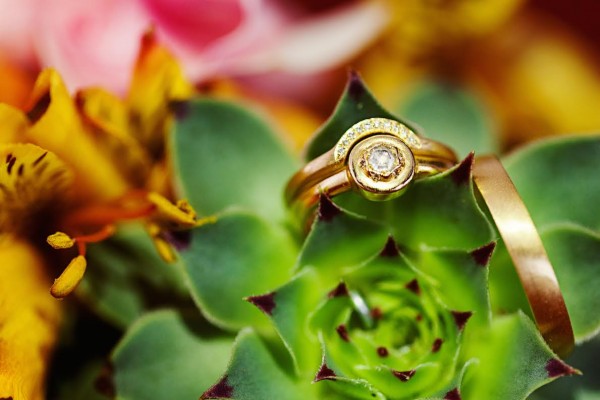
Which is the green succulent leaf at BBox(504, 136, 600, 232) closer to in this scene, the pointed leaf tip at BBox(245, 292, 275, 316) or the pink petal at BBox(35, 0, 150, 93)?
the pointed leaf tip at BBox(245, 292, 275, 316)

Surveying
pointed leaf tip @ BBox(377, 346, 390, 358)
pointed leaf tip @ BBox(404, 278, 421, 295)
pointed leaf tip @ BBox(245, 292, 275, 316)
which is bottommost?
pointed leaf tip @ BBox(377, 346, 390, 358)

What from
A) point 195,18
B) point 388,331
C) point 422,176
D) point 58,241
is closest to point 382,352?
point 388,331

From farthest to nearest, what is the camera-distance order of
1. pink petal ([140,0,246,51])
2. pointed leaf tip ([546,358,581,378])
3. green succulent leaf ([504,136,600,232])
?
pink petal ([140,0,246,51])
green succulent leaf ([504,136,600,232])
pointed leaf tip ([546,358,581,378])

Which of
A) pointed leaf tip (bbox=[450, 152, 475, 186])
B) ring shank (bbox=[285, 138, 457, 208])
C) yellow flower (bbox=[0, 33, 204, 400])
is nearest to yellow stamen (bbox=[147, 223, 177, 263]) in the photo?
yellow flower (bbox=[0, 33, 204, 400])

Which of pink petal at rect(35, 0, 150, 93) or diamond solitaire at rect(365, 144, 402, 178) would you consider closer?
diamond solitaire at rect(365, 144, 402, 178)

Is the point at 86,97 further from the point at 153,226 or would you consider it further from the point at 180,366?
the point at 180,366

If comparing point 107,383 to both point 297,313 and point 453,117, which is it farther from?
point 453,117
